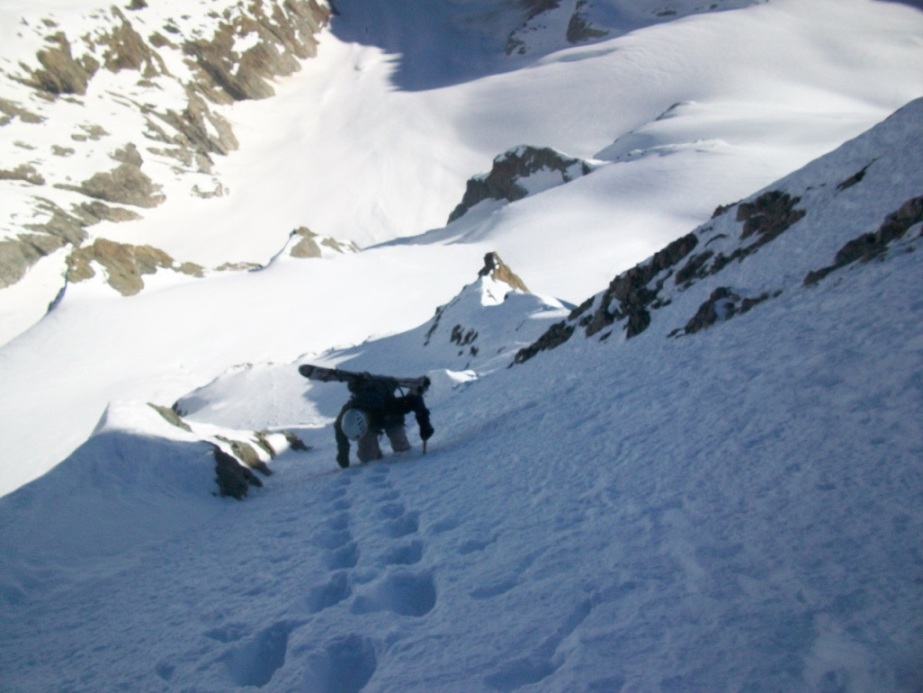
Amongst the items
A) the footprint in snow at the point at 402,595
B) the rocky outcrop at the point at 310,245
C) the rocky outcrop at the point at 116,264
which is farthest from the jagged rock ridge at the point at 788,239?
the rocky outcrop at the point at 310,245

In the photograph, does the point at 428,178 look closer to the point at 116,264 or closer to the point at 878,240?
the point at 116,264

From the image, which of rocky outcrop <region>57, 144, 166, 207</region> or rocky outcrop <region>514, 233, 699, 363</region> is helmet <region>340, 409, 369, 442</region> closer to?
rocky outcrop <region>514, 233, 699, 363</region>

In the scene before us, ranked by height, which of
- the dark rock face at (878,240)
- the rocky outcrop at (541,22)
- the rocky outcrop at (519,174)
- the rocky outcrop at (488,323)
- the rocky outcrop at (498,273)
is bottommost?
the dark rock face at (878,240)

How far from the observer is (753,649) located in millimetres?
2172

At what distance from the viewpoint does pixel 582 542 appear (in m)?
3.28

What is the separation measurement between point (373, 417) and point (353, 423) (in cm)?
31

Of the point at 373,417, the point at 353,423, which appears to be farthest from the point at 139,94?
the point at 353,423

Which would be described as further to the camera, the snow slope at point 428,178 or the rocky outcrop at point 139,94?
the rocky outcrop at point 139,94

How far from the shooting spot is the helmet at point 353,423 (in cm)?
682

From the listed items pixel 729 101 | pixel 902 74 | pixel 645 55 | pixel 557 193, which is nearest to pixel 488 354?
pixel 557 193

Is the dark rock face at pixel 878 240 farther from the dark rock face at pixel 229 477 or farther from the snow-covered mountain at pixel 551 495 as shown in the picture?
the dark rock face at pixel 229 477

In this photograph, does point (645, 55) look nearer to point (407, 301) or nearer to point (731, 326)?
point (407, 301)

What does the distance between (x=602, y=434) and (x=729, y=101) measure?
2384 inches

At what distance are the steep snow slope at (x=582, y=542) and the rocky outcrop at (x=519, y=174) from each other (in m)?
42.6
